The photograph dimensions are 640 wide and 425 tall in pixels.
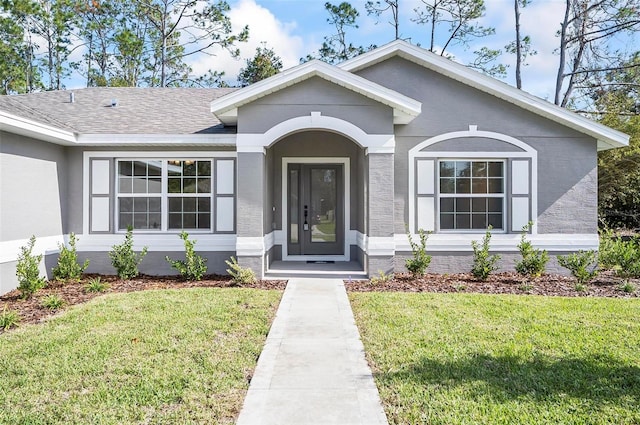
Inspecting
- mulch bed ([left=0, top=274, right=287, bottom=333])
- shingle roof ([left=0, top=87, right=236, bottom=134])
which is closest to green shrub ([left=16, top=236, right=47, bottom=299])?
mulch bed ([left=0, top=274, right=287, bottom=333])

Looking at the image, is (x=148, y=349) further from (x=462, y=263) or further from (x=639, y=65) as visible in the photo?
(x=639, y=65)

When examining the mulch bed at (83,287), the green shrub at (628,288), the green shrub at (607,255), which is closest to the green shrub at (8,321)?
the mulch bed at (83,287)

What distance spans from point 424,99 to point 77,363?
9.06 meters

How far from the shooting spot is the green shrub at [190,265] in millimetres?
9726

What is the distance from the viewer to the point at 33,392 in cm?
426

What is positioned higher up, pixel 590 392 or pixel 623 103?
pixel 623 103

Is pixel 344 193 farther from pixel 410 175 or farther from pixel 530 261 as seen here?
pixel 530 261

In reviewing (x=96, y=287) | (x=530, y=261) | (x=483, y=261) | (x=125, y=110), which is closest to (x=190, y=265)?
(x=96, y=287)

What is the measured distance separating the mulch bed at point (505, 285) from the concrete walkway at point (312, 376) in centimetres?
211

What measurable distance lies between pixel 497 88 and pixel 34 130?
32.6ft

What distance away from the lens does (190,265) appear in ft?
32.0

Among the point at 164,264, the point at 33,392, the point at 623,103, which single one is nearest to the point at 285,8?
Answer: the point at 164,264

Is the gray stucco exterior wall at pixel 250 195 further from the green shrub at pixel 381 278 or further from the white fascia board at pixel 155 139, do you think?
the green shrub at pixel 381 278

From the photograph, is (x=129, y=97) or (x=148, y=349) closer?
(x=148, y=349)
